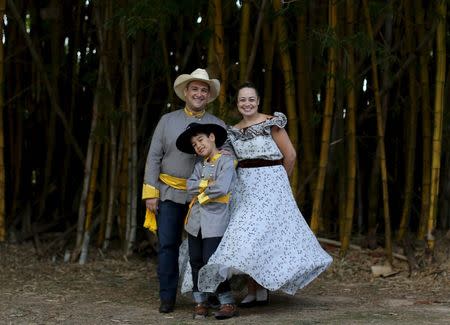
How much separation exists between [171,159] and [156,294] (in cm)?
103

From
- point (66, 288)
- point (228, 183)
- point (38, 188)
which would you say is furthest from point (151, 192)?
point (38, 188)

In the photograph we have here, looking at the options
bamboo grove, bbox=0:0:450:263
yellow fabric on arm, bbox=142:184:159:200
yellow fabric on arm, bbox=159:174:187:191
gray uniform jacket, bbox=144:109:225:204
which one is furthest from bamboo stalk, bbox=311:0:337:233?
yellow fabric on arm, bbox=142:184:159:200

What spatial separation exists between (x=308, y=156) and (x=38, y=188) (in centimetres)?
223

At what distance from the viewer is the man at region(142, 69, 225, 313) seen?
4.17m

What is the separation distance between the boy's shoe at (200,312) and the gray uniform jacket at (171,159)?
1.58ft

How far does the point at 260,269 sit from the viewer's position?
405 centimetres

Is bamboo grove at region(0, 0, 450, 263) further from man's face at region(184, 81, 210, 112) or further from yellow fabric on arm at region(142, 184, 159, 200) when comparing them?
yellow fabric on arm at region(142, 184, 159, 200)

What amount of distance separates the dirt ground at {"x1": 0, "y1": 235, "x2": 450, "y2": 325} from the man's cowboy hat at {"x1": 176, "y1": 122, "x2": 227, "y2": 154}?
0.78 meters

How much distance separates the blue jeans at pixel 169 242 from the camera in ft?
13.8

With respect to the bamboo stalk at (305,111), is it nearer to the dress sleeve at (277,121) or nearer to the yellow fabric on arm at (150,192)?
the dress sleeve at (277,121)

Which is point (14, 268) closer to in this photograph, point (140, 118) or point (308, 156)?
point (140, 118)

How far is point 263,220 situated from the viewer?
4.11 m

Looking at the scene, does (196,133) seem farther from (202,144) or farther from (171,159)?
(171,159)

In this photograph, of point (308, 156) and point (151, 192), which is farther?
point (308, 156)
